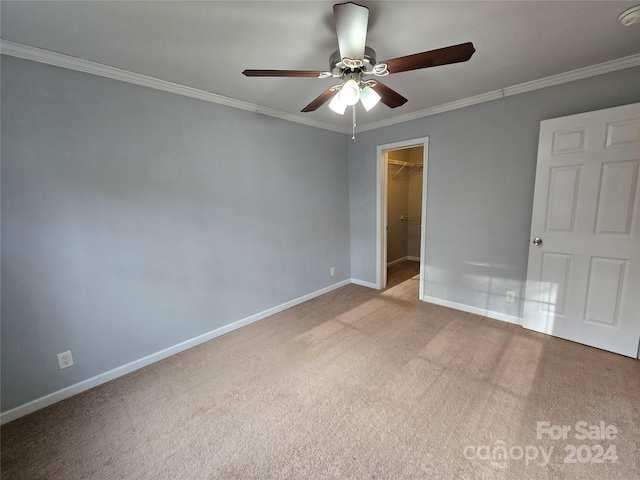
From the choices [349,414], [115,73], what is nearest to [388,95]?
[115,73]

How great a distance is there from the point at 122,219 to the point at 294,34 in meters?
1.83

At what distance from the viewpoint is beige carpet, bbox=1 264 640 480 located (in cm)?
140

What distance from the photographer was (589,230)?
2.26 meters

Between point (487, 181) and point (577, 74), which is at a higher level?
point (577, 74)

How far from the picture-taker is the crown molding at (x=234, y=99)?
1689 mm

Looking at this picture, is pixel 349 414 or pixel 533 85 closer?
pixel 349 414

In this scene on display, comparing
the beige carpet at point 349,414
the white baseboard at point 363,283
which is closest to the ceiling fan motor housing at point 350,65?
the beige carpet at point 349,414

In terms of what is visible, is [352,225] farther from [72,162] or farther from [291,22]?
[72,162]

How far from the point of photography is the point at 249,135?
279 cm

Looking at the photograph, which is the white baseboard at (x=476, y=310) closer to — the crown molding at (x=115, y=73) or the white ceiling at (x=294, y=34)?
the white ceiling at (x=294, y=34)

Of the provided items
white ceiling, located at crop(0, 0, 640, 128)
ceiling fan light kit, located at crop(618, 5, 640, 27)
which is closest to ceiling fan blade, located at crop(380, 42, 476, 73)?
white ceiling, located at crop(0, 0, 640, 128)

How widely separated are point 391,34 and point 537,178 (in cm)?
190

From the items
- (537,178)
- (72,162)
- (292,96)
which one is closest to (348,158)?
(292,96)

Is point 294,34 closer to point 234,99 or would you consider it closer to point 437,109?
point 234,99
